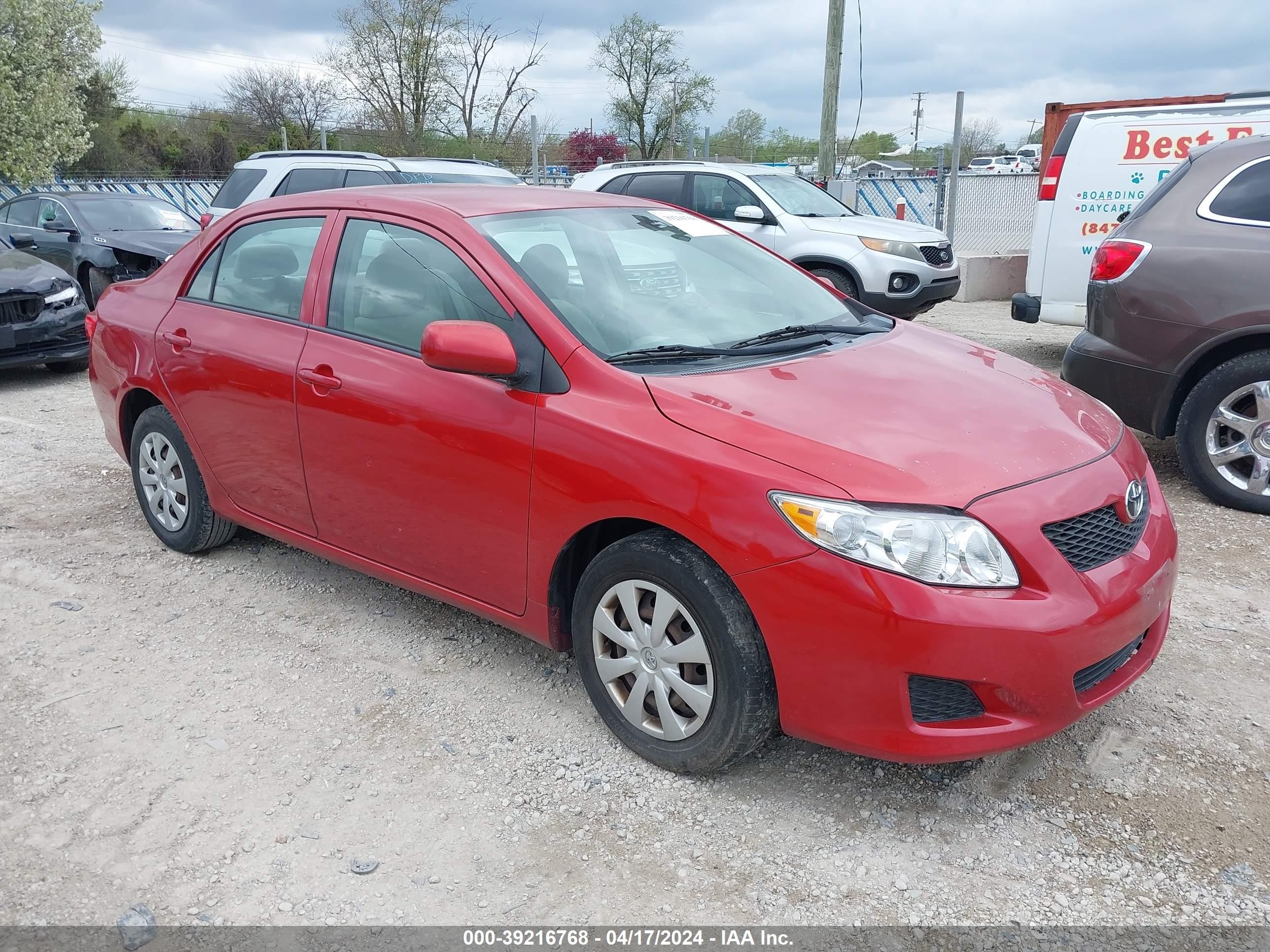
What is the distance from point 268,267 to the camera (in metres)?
4.10

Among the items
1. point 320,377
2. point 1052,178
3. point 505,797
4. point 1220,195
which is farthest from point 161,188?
point 505,797

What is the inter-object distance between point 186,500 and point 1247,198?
533cm

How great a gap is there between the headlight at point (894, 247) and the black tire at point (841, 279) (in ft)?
1.16

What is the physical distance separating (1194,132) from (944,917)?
7.61 metres

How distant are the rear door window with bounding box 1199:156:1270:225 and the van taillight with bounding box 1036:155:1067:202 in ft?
10.7

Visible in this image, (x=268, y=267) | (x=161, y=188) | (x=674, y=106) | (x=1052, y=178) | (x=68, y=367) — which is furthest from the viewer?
(x=674, y=106)

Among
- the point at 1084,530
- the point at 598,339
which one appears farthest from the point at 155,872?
the point at 1084,530

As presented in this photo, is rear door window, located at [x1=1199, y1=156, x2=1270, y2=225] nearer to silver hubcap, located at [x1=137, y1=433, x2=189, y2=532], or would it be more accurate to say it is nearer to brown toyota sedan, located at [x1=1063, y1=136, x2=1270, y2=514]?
brown toyota sedan, located at [x1=1063, y1=136, x2=1270, y2=514]

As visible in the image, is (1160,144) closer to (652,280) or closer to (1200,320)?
(1200,320)

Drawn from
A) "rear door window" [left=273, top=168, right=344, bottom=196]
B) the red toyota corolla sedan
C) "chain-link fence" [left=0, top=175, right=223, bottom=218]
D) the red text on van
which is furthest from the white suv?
"chain-link fence" [left=0, top=175, right=223, bottom=218]

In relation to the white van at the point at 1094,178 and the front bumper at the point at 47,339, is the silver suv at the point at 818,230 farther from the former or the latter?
the front bumper at the point at 47,339

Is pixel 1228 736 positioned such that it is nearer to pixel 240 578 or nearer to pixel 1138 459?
pixel 1138 459

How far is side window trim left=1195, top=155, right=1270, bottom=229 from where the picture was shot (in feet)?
16.7

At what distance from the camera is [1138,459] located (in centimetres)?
317
